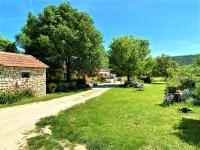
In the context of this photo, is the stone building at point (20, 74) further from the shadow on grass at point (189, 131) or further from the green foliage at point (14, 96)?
the shadow on grass at point (189, 131)

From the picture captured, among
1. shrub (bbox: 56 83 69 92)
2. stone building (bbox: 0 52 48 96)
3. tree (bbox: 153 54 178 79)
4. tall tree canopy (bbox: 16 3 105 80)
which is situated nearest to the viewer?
stone building (bbox: 0 52 48 96)

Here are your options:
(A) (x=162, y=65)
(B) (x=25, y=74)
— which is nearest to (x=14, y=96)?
(B) (x=25, y=74)

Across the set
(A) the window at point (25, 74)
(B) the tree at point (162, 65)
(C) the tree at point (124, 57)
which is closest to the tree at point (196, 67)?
(A) the window at point (25, 74)

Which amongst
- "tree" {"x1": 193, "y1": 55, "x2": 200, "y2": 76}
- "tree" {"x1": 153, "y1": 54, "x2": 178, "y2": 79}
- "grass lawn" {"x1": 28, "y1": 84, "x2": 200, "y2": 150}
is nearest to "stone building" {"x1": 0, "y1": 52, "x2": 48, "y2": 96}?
"grass lawn" {"x1": 28, "y1": 84, "x2": 200, "y2": 150}

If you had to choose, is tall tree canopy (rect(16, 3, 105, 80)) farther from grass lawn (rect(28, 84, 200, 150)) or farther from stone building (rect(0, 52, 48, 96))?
grass lawn (rect(28, 84, 200, 150))

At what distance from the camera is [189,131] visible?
1048cm

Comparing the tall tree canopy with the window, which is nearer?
the window

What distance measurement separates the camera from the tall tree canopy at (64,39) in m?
35.7

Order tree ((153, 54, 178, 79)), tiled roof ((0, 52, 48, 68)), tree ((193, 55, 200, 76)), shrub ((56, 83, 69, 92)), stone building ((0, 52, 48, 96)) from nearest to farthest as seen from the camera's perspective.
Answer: tree ((193, 55, 200, 76)), stone building ((0, 52, 48, 96)), tiled roof ((0, 52, 48, 68)), shrub ((56, 83, 69, 92)), tree ((153, 54, 178, 79))

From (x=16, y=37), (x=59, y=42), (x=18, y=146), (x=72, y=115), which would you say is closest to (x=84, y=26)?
(x=59, y=42)

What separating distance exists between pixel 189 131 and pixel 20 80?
18.1m

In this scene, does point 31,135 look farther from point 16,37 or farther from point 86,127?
point 16,37

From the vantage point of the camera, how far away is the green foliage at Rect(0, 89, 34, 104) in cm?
2141

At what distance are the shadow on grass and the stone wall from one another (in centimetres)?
1563
